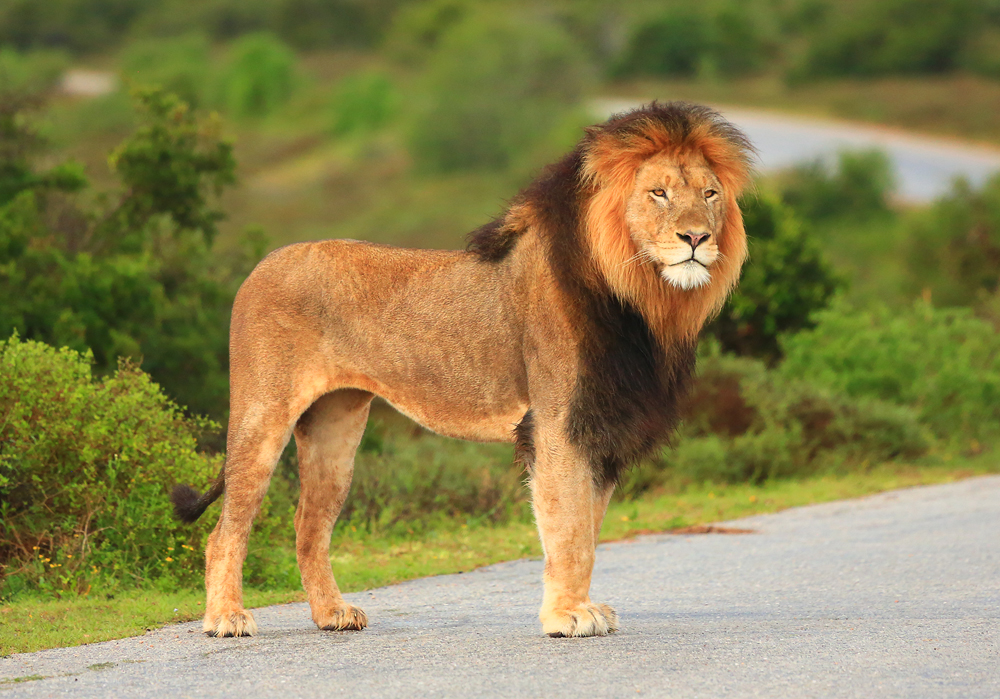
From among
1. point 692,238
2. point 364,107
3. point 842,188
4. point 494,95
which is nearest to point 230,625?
point 692,238

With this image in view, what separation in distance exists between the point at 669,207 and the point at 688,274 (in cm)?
36

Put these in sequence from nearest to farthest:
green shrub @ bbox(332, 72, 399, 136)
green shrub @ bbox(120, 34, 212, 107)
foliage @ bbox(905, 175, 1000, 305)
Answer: foliage @ bbox(905, 175, 1000, 305)
green shrub @ bbox(332, 72, 399, 136)
green shrub @ bbox(120, 34, 212, 107)

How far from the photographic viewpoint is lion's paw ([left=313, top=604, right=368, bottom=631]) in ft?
24.6

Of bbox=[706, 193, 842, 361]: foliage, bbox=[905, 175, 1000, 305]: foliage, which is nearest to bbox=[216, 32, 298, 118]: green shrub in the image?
bbox=[905, 175, 1000, 305]: foliage

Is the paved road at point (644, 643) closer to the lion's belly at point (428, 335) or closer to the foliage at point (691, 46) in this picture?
the lion's belly at point (428, 335)

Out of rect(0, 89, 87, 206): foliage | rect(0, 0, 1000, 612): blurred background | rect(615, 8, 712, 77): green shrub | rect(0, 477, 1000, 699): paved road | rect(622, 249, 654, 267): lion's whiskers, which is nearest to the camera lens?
rect(0, 477, 1000, 699): paved road

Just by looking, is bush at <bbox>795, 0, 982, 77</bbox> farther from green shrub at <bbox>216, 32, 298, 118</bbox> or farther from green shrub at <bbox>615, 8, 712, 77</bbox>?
green shrub at <bbox>216, 32, 298, 118</bbox>

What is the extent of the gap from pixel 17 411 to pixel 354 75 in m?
80.6

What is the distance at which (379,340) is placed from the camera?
7359 millimetres

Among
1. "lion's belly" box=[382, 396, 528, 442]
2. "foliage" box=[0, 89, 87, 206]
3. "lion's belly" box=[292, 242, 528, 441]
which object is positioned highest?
Result: "foliage" box=[0, 89, 87, 206]

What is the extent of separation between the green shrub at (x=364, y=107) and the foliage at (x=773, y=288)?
169 ft

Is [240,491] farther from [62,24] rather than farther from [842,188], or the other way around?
[62,24]

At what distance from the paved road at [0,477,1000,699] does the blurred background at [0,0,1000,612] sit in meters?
1.14

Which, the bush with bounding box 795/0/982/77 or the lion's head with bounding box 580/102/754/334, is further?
the bush with bounding box 795/0/982/77
